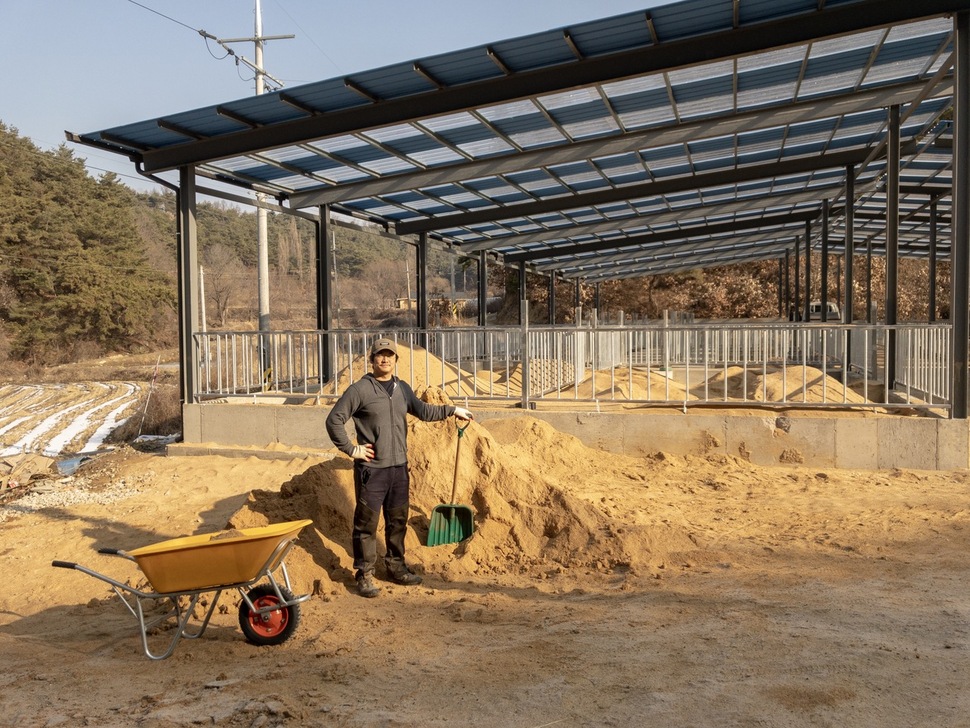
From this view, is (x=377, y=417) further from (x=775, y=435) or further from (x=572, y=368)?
(x=572, y=368)

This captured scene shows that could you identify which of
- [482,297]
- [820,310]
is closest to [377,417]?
[482,297]

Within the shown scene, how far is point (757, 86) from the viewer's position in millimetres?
11711

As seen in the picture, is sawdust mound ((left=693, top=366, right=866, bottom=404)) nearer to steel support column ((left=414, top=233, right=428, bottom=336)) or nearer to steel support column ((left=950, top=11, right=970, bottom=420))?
steel support column ((left=950, top=11, right=970, bottom=420))

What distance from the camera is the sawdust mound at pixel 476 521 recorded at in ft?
20.6

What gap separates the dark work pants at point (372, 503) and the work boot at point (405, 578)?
71mm

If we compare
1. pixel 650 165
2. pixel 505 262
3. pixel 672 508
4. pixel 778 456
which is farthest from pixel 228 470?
pixel 505 262

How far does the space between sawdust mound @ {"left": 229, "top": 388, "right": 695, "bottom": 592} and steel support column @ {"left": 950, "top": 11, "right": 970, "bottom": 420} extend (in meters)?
4.48

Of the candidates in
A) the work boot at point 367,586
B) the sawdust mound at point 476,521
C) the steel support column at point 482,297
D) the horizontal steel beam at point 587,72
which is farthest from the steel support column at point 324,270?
the work boot at point 367,586

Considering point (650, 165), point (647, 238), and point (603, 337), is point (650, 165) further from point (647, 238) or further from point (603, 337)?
point (647, 238)

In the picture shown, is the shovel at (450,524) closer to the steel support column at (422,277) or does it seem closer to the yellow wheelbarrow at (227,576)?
the yellow wheelbarrow at (227,576)

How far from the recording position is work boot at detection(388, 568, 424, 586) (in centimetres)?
600

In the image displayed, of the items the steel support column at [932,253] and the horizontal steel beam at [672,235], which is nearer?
the steel support column at [932,253]

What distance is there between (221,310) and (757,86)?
51.2 m

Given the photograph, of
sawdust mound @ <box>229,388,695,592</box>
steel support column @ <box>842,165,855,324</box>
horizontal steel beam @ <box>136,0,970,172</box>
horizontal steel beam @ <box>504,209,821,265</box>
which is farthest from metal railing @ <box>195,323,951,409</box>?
horizontal steel beam @ <box>504,209,821,265</box>
